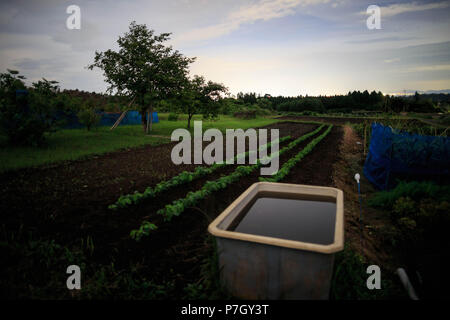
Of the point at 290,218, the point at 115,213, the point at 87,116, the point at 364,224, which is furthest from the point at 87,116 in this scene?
the point at 364,224

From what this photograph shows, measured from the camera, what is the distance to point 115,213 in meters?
5.28

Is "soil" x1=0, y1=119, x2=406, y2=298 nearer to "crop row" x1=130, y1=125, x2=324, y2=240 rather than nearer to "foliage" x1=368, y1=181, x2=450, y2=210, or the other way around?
"crop row" x1=130, y1=125, x2=324, y2=240

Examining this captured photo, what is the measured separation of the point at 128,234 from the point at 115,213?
3.58 feet

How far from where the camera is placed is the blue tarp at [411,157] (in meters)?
5.88

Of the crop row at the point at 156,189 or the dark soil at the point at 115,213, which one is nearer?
the dark soil at the point at 115,213

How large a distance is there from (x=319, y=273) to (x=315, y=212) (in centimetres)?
171

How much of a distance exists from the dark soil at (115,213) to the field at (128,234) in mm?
20

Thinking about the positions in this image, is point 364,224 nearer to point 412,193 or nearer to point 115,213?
point 412,193

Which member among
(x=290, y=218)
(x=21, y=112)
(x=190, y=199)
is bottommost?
(x=190, y=199)

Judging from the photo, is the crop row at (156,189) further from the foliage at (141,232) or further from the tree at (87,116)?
the tree at (87,116)

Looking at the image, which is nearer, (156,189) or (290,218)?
(290,218)

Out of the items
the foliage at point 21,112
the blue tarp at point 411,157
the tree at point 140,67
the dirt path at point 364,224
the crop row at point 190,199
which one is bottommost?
the dirt path at point 364,224

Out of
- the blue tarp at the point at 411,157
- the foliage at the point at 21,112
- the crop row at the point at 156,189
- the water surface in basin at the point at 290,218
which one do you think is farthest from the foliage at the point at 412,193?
the foliage at the point at 21,112
